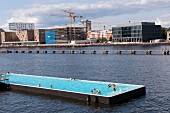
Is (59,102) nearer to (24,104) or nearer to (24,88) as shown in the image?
(24,104)

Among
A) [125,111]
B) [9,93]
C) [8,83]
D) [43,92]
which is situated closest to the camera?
[125,111]

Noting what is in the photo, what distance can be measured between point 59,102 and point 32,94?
734cm

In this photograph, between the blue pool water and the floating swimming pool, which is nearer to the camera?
the floating swimming pool

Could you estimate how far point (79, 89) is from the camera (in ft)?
135

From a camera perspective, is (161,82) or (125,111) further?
(161,82)

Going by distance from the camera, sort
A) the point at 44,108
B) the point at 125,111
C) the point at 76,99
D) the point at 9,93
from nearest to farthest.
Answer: the point at 125,111, the point at 44,108, the point at 76,99, the point at 9,93

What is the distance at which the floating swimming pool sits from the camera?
36438 mm

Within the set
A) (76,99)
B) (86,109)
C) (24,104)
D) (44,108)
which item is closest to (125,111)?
(86,109)

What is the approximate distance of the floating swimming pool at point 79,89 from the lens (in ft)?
120

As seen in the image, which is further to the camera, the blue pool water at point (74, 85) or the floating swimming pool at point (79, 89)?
the blue pool water at point (74, 85)

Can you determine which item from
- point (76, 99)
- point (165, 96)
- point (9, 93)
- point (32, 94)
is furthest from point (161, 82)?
point (9, 93)

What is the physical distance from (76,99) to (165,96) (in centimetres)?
1243

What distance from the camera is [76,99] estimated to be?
38281 millimetres

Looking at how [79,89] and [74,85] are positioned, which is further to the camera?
[74,85]
